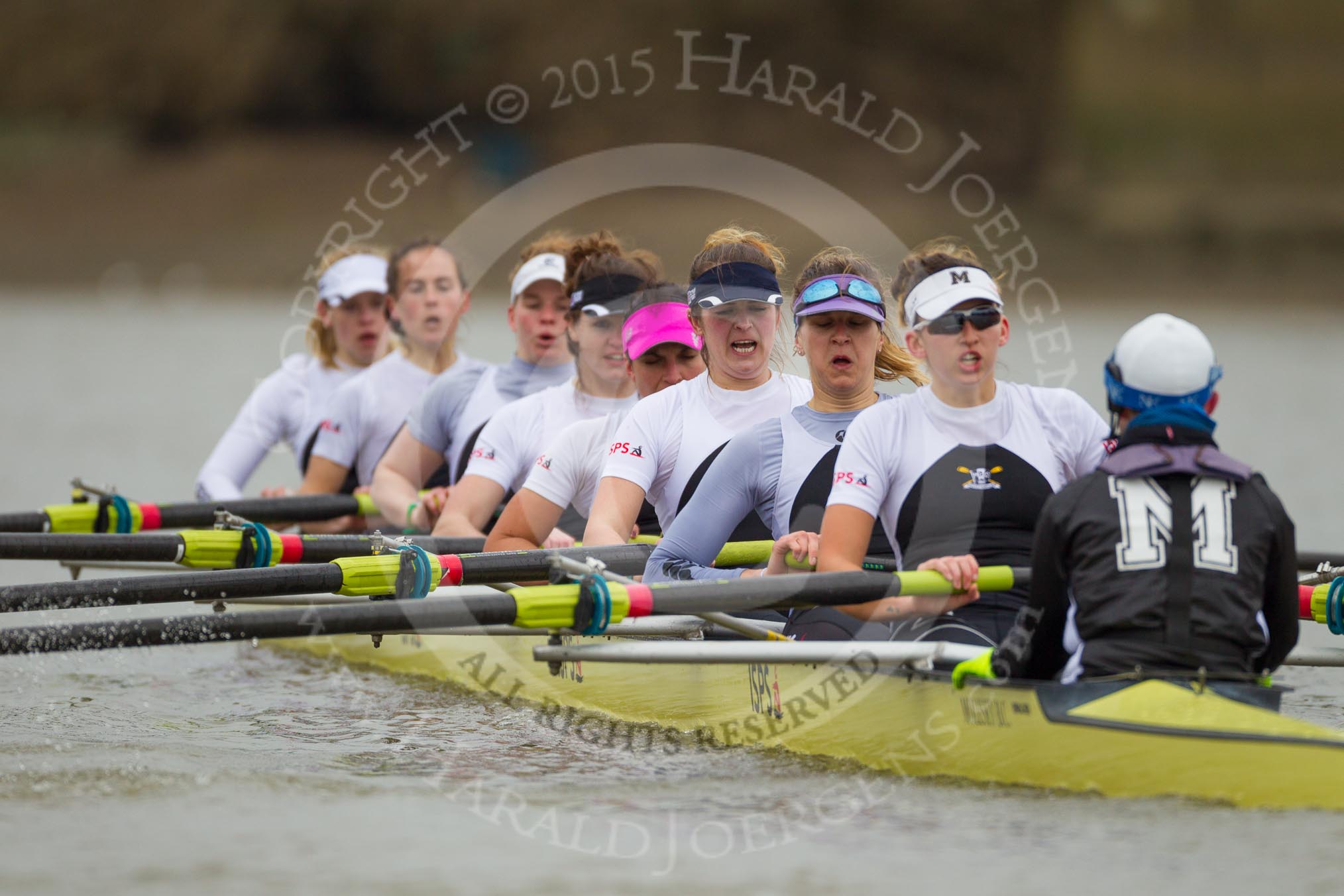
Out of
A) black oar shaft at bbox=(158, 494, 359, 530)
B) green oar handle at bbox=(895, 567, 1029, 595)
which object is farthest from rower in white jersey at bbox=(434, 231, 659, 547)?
green oar handle at bbox=(895, 567, 1029, 595)

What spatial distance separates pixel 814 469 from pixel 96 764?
2.44 metres

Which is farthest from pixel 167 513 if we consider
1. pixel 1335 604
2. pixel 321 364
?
pixel 1335 604

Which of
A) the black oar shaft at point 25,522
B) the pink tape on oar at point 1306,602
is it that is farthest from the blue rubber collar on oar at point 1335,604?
the black oar shaft at point 25,522

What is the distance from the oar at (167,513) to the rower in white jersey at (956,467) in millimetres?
3654

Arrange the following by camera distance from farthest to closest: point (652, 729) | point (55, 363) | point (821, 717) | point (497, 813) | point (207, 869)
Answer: point (55, 363), point (652, 729), point (821, 717), point (497, 813), point (207, 869)

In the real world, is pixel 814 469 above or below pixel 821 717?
above

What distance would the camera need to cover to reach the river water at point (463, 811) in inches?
168

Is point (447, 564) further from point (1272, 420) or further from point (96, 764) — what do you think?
point (1272, 420)

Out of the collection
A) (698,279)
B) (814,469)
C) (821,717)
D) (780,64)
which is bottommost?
(821,717)

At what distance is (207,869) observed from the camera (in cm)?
436

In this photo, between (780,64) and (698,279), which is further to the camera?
(780,64)

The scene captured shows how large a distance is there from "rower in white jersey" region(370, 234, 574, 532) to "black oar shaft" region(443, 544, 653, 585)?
6.18 feet

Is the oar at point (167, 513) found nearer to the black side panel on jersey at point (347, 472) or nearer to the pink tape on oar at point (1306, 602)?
the black side panel on jersey at point (347, 472)

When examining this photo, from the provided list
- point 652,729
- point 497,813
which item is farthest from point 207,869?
point 652,729
